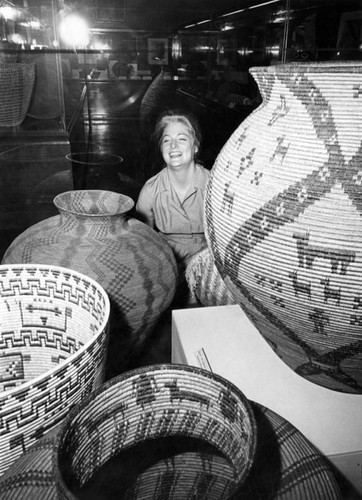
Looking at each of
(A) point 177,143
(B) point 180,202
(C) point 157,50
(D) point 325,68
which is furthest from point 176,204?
(D) point 325,68

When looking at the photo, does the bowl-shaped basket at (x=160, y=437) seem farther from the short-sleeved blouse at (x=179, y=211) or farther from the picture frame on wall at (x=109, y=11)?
the picture frame on wall at (x=109, y=11)

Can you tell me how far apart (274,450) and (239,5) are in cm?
152

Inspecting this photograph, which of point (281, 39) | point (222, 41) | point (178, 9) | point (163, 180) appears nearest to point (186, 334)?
point (163, 180)

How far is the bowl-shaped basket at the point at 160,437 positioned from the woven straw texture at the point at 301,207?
8.6 inches

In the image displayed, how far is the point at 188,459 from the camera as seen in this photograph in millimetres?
554

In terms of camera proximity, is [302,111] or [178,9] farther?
[178,9]

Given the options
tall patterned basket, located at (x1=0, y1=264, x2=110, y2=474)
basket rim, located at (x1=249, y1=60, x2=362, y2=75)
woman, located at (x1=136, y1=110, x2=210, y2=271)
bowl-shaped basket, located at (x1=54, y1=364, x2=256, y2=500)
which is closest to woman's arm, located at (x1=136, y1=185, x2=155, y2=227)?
woman, located at (x1=136, y1=110, x2=210, y2=271)

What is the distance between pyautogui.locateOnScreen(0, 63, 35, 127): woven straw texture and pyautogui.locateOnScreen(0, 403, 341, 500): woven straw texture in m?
1.78

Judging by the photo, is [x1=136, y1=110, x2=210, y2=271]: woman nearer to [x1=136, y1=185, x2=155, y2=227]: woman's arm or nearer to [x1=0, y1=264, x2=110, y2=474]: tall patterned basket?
[x1=136, y1=185, x2=155, y2=227]: woman's arm

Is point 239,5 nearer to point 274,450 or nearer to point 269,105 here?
point 269,105

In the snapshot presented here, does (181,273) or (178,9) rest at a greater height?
(178,9)

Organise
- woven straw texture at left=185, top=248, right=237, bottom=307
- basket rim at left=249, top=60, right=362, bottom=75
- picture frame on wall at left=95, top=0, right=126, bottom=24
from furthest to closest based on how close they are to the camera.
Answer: picture frame on wall at left=95, top=0, right=126, bottom=24
woven straw texture at left=185, top=248, right=237, bottom=307
basket rim at left=249, top=60, right=362, bottom=75

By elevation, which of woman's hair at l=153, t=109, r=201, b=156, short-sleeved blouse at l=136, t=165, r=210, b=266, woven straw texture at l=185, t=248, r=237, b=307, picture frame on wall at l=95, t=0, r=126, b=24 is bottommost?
woven straw texture at l=185, t=248, r=237, b=307

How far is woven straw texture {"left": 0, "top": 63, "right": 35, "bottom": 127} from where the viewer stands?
1949 millimetres
